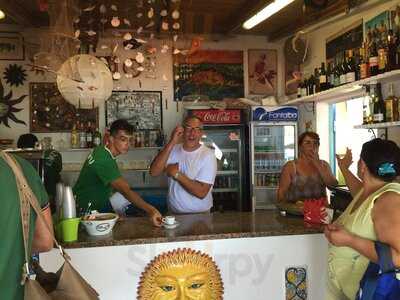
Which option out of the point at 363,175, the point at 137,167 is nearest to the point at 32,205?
the point at 363,175

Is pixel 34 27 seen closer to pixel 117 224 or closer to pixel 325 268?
pixel 117 224

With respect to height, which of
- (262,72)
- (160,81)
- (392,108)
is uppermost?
(262,72)

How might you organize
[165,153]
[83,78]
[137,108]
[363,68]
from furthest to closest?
[137,108] < [363,68] < [165,153] < [83,78]

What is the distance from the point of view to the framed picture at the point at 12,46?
5.90m

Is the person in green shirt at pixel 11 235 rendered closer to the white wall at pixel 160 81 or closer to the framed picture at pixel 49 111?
the white wall at pixel 160 81

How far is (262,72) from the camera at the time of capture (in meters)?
6.58

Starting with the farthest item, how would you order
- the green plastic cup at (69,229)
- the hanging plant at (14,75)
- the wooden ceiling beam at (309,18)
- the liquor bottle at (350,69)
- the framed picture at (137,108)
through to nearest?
the framed picture at (137,108), the hanging plant at (14,75), the wooden ceiling beam at (309,18), the liquor bottle at (350,69), the green plastic cup at (69,229)

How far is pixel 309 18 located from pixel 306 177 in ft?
7.12

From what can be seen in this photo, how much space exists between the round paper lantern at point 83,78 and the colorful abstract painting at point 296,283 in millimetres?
2046

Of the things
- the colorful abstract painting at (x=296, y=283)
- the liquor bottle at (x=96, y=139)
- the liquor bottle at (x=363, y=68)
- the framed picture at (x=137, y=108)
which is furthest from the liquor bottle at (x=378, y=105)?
the liquor bottle at (x=96, y=139)

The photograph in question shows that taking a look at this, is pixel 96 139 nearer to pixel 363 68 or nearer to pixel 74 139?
pixel 74 139

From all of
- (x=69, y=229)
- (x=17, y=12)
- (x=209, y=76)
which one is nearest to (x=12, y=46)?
(x=17, y=12)

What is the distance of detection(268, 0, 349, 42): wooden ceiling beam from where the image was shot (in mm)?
4336

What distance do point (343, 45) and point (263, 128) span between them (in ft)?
5.81
